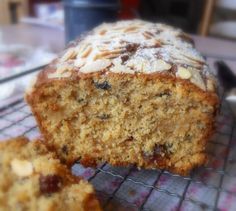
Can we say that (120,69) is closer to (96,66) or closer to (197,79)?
(96,66)

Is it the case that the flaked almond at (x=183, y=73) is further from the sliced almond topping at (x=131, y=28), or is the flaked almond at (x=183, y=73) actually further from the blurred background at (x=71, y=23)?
the blurred background at (x=71, y=23)

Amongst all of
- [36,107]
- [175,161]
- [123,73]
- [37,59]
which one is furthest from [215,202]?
[37,59]

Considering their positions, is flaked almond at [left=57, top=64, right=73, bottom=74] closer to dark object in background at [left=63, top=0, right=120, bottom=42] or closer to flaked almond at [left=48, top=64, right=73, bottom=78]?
flaked almond at [left=48, top=64, right=73, bottom=78]

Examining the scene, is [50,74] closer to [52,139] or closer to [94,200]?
[52,139]

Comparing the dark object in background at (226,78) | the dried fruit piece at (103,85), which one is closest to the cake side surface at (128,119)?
the dried fruit piece at (103,85)

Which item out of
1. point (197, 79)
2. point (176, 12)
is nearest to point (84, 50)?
point (197, 79)

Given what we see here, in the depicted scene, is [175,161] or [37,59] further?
[37,59]
